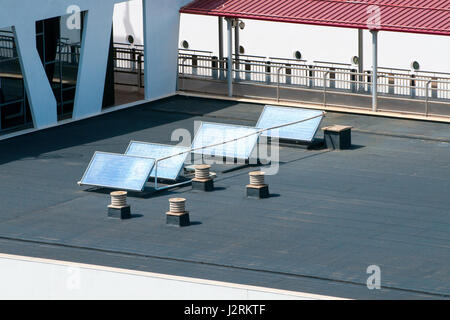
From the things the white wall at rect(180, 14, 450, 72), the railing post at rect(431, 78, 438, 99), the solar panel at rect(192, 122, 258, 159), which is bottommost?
the solar panel at rect(192, 122, 258, 159)

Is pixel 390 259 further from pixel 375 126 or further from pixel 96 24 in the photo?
pixel 96 24

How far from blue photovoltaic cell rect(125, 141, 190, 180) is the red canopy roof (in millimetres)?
9201

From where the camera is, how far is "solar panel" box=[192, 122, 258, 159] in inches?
1214

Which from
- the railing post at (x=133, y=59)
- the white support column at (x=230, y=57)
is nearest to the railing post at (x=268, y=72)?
the white support column at (x=230, y=57)

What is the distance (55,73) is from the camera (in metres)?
36.1

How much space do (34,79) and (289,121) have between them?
7597mm

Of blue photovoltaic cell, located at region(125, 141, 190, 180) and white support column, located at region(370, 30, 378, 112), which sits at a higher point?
white support column, located at region(370, 30, 378, 112)

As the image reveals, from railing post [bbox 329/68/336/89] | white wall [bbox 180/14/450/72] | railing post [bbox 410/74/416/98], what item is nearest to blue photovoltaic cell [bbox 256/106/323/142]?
railing post [bbox 410/74/416/98]

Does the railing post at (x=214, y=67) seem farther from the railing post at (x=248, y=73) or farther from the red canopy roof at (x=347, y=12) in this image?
the red canopy roof at (x=347, y=12)

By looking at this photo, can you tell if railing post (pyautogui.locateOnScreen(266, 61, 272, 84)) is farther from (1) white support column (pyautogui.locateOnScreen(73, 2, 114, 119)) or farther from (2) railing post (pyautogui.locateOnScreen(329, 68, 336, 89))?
(1) white support column (pyautogui.locateOnScreen(73, 2, 114, 119))

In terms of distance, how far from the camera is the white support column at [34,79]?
3412 centimetres

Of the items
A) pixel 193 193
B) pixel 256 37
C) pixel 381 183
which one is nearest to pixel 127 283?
pixel 193 193
